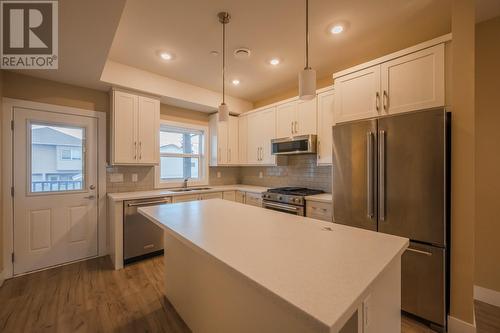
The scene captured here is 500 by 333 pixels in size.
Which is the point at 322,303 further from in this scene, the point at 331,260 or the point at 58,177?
the point at 58,177

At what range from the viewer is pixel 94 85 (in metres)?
3.02

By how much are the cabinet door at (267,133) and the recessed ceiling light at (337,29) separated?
1630 mm

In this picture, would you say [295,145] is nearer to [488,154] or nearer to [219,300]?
[488,154]

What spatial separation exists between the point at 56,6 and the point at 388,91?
2.91 m

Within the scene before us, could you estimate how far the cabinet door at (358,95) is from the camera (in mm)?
2242

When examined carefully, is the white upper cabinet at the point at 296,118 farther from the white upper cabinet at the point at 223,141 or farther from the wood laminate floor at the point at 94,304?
the wood laminate floor at the point at 94,304

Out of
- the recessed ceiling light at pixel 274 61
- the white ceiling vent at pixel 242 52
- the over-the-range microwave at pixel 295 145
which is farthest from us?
the over-the-range microwave at pixel 295 145

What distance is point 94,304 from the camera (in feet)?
7.02

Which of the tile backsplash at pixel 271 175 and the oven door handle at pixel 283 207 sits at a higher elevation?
the tile backsplash at pixel 271 175

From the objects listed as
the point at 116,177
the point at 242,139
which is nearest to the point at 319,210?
the point at 242,139

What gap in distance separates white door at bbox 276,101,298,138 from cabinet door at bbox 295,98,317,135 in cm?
8

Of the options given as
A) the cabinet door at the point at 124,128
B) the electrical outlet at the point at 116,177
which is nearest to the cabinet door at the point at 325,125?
the cabinet door at the point at 124,128

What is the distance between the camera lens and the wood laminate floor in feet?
6.07

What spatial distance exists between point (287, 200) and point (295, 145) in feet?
2.84
